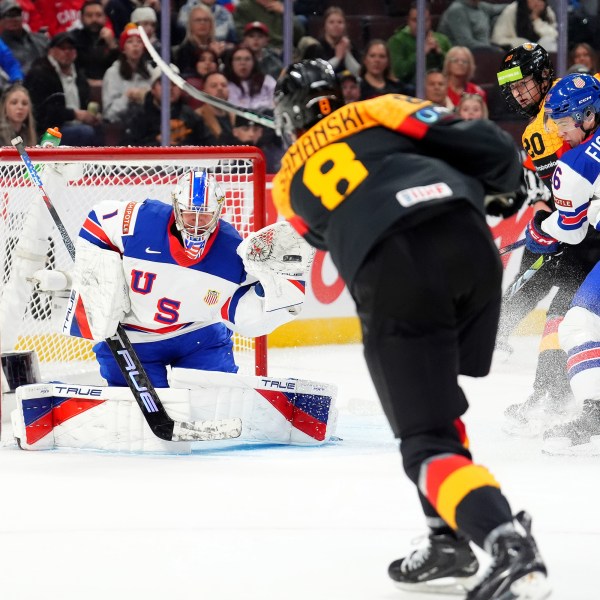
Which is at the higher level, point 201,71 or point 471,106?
point 201,71

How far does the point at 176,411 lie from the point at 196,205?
23.7 inches

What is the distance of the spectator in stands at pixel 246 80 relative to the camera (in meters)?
6.23

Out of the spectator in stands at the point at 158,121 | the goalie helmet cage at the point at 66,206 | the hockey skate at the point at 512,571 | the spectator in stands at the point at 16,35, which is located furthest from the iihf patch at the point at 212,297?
the spectator in stands at the point at 16,35

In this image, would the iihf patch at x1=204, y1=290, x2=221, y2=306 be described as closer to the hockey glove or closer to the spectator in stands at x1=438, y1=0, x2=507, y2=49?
the hockey glove

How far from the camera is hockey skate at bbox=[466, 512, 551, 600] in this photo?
1.87m

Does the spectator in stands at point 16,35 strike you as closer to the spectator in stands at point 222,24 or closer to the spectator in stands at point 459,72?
the spectator in stands at point 222,24

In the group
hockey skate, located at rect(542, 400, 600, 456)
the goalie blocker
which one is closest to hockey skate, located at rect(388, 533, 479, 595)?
hockey skate, located at rect(542, 400, 600, 456)

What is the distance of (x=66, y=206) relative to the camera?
15.1 feet

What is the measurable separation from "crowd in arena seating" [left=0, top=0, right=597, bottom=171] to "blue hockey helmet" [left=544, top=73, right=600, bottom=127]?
256cm

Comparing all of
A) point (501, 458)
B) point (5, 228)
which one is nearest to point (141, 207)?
point (5, 228)

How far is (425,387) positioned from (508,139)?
449 millimetres

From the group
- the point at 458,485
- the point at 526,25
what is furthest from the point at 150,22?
the point at 458,485

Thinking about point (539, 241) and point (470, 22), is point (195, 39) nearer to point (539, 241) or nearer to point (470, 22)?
point (470, 22)

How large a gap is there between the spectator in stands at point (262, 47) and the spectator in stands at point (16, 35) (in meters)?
1.04
